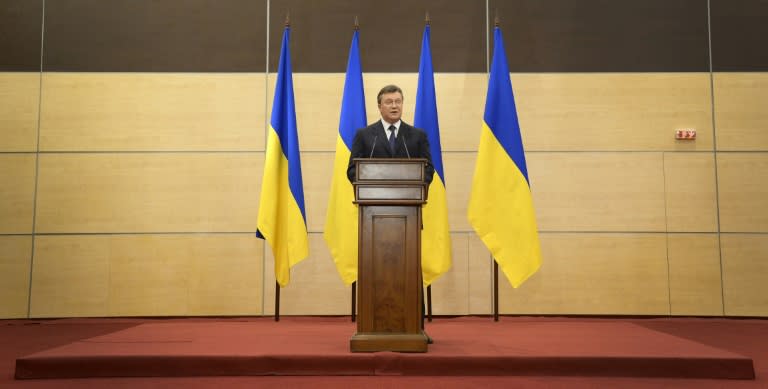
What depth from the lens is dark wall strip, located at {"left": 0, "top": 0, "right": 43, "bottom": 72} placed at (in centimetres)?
538

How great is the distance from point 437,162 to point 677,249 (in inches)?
87.4

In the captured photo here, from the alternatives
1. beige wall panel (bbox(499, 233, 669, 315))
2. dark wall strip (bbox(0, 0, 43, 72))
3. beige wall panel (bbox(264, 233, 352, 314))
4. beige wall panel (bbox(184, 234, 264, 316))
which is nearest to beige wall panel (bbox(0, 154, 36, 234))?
dark wall strip (bbox(0, 0, 43, 72))

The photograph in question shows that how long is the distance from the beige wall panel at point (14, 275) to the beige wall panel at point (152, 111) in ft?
2.80

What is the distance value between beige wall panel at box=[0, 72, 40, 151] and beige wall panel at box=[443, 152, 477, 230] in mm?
3566

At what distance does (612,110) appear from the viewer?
209 inches

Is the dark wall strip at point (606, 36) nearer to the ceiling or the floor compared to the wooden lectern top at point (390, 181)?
nearer to the ceiling

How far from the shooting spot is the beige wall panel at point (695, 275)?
5.14 meters

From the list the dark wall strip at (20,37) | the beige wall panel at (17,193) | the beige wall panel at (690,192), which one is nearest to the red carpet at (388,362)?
the beige wall panel at (690,192)

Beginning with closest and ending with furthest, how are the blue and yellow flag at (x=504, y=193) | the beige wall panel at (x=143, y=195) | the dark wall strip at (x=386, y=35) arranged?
1. the blue and yellow flag at (x=504, y=193)
2. the beige wall panel at (x=143, y=195)
3. the dark wall strip at (x=386, y=35)

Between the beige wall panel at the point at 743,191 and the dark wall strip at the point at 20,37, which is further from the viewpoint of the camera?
the dark wall strip at the point at 20,37

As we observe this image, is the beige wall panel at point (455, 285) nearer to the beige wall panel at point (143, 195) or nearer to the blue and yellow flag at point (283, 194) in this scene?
the blue and yellow flag at point (283, 194)

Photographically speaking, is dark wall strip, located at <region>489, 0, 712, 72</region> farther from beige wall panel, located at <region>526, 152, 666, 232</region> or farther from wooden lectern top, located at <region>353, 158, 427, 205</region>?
wooden lectern top, located at <region>353, 158, 427, 205</region>

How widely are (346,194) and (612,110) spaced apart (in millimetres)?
2452

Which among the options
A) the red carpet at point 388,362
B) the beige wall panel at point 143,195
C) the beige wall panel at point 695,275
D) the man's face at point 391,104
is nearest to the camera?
the red carpet at point 388,362
